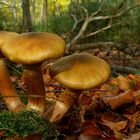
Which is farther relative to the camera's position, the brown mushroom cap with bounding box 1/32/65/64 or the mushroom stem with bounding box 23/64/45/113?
the mushroom stem with bounding box 23/64/45/113

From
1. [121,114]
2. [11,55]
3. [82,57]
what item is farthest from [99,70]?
[121,114]

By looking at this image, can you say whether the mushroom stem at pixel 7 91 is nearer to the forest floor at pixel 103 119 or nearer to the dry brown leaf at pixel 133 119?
the forest floor at pixel 103 119

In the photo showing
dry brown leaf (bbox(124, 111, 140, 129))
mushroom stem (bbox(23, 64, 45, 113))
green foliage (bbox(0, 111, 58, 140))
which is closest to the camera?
green foliage (bbox(0, 111, 58, 140))

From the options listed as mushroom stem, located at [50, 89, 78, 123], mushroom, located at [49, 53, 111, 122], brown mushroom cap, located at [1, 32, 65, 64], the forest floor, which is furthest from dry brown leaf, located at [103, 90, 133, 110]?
brown mushroom cap, located at [1, 32, 65, 64]

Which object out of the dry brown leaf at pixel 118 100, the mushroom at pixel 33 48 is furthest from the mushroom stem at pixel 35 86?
the dry brown leaf at pixel 118 100

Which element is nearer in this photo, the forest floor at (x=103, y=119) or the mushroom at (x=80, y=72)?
the mushroom at (x=80, y=72)

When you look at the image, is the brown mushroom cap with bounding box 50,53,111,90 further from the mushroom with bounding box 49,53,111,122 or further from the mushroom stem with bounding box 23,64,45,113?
the mushroom stem with bounding box 23,64,45,113
